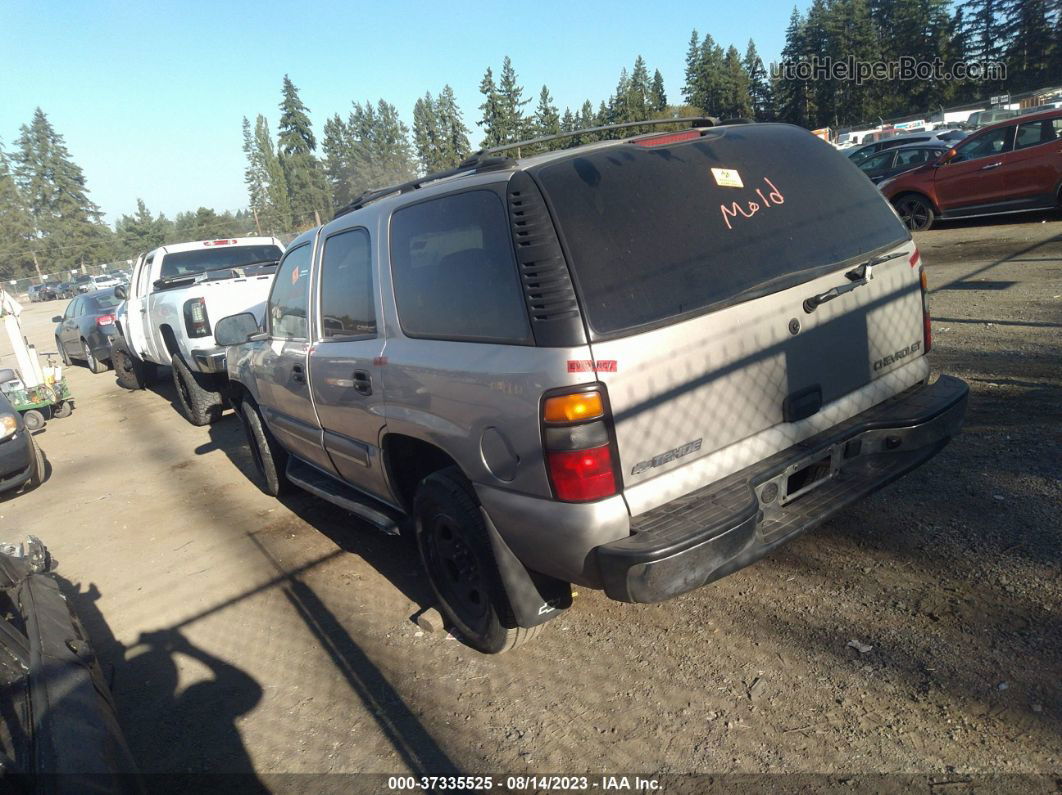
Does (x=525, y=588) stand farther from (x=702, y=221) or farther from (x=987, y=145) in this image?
(x=987, y=145)

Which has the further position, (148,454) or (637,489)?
(148,454)

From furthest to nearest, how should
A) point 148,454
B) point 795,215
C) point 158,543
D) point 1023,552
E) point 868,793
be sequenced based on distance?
point 148,454
point 158,543
point 1023,552
point 795,215
point 868,793

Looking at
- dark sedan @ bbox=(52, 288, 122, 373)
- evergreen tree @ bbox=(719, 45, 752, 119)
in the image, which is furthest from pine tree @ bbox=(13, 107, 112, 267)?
dark sedan @ bbox=(52, 288, 122, 373)

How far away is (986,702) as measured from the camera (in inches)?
99.4

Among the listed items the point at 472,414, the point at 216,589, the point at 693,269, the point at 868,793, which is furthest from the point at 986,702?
the point at 216,589

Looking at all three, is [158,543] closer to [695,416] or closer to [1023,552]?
[695,416]

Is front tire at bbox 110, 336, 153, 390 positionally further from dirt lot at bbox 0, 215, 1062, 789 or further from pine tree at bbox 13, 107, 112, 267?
pine tree at bbox 13, 107, 112, 267

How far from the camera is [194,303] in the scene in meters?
7.70

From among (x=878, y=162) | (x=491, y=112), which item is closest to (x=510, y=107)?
(x=491, y=112)

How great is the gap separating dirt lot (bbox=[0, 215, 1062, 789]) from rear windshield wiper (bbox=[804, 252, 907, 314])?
1311 mm

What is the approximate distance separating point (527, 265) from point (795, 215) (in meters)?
1.24

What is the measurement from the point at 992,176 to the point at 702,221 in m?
11.9

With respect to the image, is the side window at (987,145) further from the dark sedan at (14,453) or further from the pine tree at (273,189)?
the pine tree at (273,189)

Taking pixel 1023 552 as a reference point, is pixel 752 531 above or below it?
above
